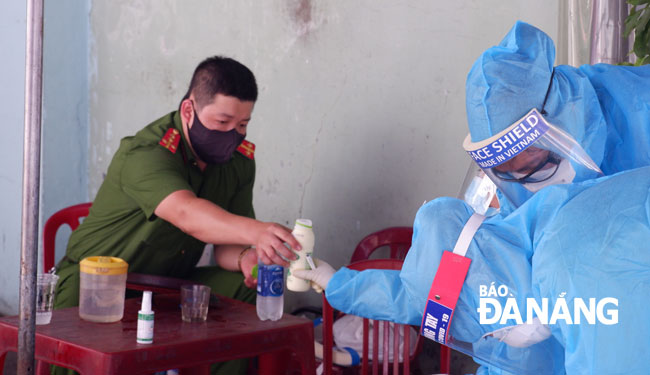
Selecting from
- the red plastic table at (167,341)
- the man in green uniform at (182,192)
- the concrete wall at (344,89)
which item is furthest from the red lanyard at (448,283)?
the concrete wall at (344,89)

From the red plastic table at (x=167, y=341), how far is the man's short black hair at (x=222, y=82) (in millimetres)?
770

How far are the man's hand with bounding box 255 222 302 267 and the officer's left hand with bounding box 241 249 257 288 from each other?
376 millimetres

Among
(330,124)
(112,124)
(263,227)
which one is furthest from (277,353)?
(112,124)

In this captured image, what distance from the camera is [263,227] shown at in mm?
2199

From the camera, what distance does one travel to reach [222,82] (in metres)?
2.54

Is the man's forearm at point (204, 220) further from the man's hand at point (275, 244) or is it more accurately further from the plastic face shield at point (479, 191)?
the plastic face shield at point (479, 191)

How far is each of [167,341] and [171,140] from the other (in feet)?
3.19

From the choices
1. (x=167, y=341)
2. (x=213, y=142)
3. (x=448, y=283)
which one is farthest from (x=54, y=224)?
(x=448, y=283)

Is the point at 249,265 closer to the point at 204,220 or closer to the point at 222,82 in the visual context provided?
the point at 204,220

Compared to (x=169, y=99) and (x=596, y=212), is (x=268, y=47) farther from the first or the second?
(x=596, y=212)

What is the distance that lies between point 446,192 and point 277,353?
2.99 ft

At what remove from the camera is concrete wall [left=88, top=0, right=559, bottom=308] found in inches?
100.0

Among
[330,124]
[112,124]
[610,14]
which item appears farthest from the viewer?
[112,124]

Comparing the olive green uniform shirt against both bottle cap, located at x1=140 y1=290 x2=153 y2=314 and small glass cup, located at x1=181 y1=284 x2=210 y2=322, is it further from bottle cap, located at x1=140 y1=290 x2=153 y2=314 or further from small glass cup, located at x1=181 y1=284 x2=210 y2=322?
bottle cap, located at x1=140 y1=290 x2=153 y2=314
